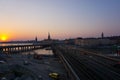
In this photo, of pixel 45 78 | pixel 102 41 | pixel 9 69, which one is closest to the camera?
pixel 45 78

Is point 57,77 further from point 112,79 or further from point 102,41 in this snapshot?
point 102,41

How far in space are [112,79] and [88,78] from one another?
3302 mm

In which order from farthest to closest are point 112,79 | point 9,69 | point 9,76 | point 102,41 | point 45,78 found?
point 102,41, point 9,69, point 45,78, point 9,76, point 112,79

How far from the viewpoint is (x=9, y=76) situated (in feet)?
110

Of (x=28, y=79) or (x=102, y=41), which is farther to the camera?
(x=102, y=41)

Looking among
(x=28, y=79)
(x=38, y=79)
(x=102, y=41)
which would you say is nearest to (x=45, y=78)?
(x=38, y=79)

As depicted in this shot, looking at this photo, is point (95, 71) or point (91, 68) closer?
point (95, 71)

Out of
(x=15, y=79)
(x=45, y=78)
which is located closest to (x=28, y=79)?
(x=15, y=79)

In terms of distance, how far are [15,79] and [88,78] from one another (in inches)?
415

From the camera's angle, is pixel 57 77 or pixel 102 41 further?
pixel 102 41

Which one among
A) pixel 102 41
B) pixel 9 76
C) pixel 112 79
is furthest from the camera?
pixel 102 41

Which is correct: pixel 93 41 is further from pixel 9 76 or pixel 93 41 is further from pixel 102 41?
pixel 9 76

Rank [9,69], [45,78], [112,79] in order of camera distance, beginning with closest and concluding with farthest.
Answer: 1. [112,79]
2. [45,78]
3. [9,69]

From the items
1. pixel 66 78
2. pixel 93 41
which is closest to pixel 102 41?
A: pixel 93 41
